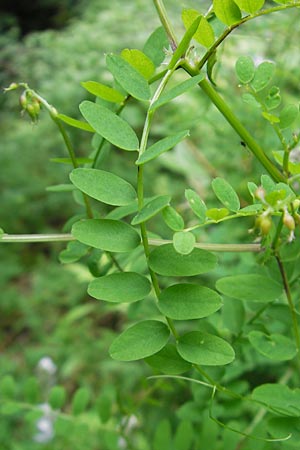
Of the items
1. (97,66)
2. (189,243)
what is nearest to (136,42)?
(97,66)

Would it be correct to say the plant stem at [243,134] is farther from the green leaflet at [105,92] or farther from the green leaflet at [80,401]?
the green leaflet at [80,401]

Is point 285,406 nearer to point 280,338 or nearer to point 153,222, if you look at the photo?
point 280,338

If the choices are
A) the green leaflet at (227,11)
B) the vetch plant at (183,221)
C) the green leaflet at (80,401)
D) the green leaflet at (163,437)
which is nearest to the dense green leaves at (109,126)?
the vetch plant at (183,221)

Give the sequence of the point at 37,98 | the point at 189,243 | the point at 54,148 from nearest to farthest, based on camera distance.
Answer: the point at 189,243 → the point at 37,98 → the point at 54,148

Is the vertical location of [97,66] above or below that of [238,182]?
below

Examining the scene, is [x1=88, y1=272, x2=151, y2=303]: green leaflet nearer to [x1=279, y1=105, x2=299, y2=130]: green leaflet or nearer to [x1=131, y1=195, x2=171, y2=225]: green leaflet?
[x1=131, y1=195, x2=171, y2=225]: green leaflet

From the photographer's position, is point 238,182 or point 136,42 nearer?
point 238,182
